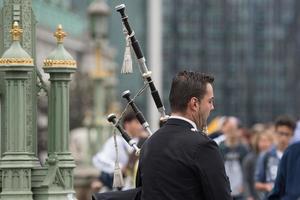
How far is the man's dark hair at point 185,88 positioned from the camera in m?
10.1

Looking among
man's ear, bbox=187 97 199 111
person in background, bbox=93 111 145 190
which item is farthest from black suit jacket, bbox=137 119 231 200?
person in background, bbox=93 111 145 190

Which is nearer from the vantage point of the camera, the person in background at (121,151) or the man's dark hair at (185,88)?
the man's dark hair at (185,88)

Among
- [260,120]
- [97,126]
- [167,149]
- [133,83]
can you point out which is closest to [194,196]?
[167,149]

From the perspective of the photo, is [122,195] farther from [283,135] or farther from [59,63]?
[283,135]

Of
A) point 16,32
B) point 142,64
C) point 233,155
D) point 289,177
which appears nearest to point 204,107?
point 142,64

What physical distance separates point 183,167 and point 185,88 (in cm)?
48

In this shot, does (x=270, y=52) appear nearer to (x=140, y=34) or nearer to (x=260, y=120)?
(x=260, y=120)

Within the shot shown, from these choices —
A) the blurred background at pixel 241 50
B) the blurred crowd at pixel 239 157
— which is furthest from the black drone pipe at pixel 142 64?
the blurred background at pixel 241 50

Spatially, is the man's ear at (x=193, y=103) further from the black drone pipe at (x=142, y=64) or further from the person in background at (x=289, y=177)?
the person in background at (x=289, y=177)

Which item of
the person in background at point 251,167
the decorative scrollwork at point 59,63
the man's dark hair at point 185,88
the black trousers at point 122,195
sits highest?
the decorative scrollwork at point 59,63

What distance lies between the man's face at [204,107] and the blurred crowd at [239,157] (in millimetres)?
4518

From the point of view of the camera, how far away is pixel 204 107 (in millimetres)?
10188

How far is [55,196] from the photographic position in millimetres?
12266

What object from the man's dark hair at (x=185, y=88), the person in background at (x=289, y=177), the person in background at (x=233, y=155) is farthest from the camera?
the person in background at (x=233, y=155)
